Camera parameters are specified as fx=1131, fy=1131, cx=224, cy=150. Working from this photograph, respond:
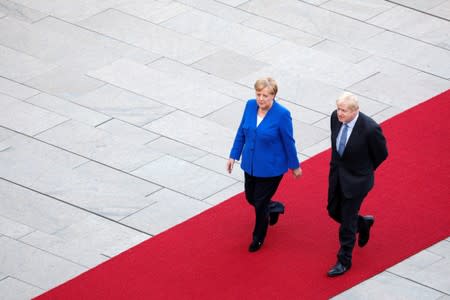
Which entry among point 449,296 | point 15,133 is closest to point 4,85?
point 15,133

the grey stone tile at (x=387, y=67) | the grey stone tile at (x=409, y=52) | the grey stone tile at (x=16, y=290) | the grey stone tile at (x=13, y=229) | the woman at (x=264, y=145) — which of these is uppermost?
the woman at (x=264, y=145)

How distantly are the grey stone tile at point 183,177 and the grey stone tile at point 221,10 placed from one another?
382cm

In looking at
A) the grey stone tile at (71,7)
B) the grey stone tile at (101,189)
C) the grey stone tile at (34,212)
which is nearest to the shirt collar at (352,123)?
the grey stone tile at (101,189)

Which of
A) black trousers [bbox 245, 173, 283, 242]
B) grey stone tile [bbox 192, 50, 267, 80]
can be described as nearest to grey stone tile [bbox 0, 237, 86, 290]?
black trousers [bbox 245, 173, 283, 242]

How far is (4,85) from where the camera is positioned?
13.9 meters

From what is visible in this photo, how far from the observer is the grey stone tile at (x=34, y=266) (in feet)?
34.2

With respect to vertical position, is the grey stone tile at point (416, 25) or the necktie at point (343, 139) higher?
the necktie at point (343, 139)

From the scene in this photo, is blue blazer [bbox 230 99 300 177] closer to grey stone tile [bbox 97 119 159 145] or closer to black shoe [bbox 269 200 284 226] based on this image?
black shoe [bbox 269 200 284 226]

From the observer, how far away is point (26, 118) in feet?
43.2

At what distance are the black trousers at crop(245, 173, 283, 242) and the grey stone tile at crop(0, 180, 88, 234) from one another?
183 centimetres

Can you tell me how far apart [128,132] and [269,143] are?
300cm

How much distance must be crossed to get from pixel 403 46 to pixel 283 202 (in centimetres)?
421

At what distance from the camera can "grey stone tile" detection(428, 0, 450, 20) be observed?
15727 millimetres

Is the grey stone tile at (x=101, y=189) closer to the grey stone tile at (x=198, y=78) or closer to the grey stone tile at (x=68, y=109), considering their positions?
the grey stone tile at (x=68, y=109)
